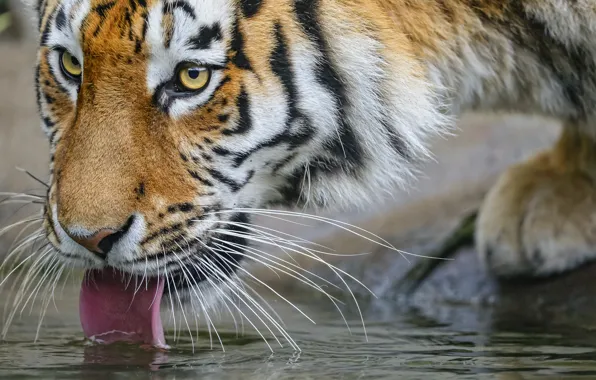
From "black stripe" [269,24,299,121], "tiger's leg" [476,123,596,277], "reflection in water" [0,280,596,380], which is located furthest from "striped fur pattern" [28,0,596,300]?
"tiger's leg" [476,123,596,277]

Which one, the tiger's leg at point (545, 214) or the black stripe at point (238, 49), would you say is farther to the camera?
the tiger's leg at point (545, 214)

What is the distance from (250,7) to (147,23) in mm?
198

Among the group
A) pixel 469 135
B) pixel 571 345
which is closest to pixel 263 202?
pixel 571 345

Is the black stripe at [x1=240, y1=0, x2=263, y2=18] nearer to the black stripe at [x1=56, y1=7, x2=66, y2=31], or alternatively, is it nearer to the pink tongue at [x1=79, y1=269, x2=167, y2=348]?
the black stripe at [x1=56, y1=7, x2=66, y2=31]

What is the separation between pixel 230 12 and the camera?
190cm

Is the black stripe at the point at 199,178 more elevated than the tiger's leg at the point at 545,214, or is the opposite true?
the black stripe at the point at 199,178

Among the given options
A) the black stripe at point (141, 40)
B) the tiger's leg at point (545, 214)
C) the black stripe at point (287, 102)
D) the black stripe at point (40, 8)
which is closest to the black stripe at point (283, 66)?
the black stripe at point (287, 102)

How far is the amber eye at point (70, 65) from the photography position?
6.30ft

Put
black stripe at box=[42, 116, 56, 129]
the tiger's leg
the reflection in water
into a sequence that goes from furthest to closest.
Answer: the tiger's leg → black stripe at box=[42, 116, 56, 129] → the reflection in water

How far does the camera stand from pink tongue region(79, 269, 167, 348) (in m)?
1.91

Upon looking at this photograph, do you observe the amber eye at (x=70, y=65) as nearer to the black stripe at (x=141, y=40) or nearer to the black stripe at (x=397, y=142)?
the black stripe at (x=141, y=40)

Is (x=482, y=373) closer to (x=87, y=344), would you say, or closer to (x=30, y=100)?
(x=87, y=344)

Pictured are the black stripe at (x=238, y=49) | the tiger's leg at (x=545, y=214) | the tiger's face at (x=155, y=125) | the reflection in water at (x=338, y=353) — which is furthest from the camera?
the tiger's leg at (x=545, y=214)

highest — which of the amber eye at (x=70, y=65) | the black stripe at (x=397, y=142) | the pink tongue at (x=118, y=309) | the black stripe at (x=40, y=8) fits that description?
the black stripe at (x=40, y=8)
